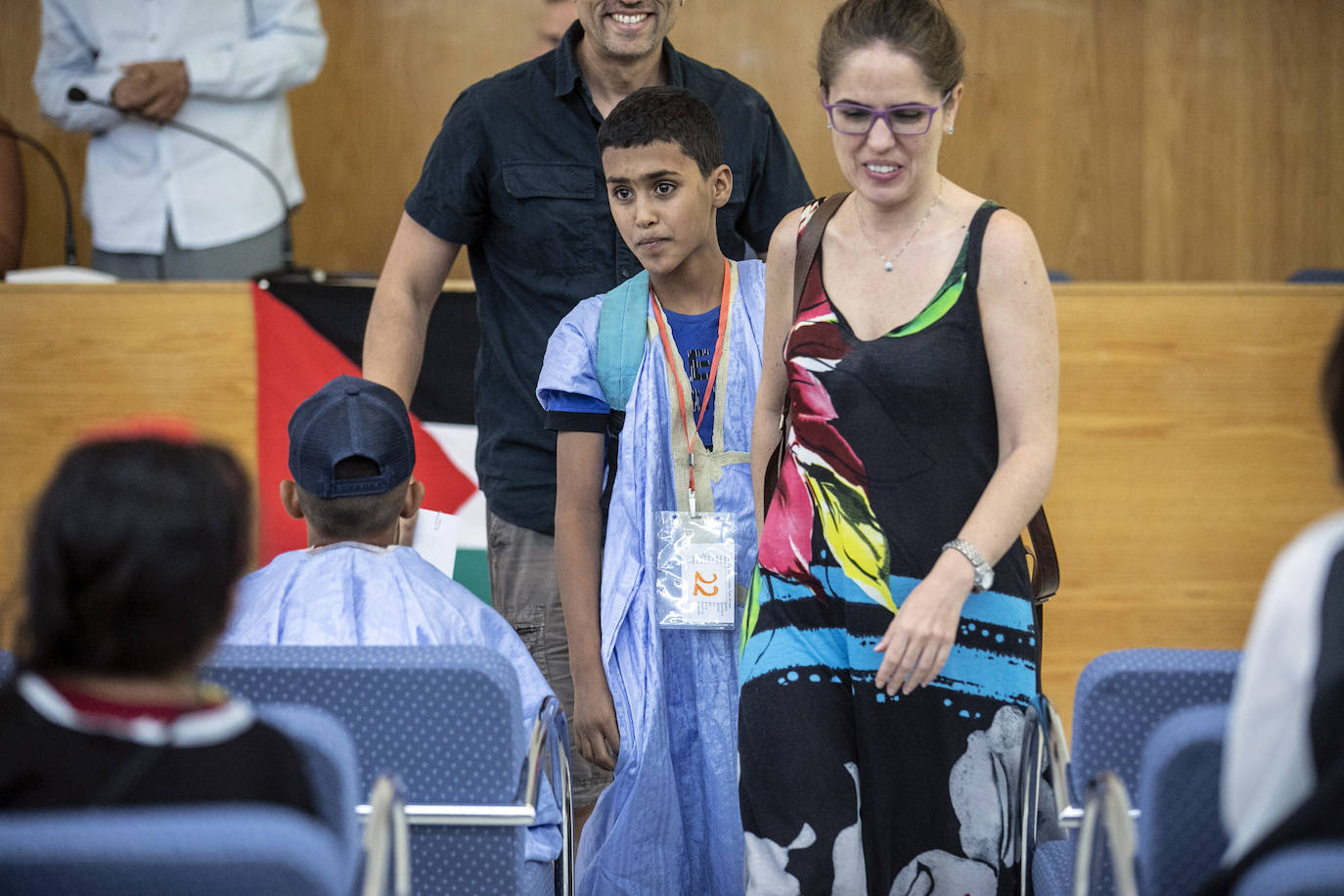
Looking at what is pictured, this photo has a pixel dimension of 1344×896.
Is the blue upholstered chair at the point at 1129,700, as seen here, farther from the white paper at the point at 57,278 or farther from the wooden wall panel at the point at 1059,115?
the wooden wall panel at the point at 1059,115

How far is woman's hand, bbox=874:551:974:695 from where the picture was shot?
1.55 metres

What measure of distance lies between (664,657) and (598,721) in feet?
0.48

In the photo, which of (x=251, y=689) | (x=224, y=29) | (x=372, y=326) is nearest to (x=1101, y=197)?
(x=224, y=29)

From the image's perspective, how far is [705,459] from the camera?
7.23ft

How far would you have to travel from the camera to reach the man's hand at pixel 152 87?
3.74 metres

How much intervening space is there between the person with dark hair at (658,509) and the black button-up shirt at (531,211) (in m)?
0.28

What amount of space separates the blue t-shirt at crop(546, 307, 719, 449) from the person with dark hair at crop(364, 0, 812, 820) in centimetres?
28

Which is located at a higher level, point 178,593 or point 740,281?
point 740,281

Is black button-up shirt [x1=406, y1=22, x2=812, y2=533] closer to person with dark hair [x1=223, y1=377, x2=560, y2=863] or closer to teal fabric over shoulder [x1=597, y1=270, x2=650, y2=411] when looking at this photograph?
teal fabric over shoulder [x1=597, y1=270, x2=650, y2=411]

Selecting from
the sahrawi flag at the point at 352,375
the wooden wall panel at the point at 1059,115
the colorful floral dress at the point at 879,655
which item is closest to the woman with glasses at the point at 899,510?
the colorful floral dress at the point at 879,655

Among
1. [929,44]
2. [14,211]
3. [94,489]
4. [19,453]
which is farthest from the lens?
[14,211]

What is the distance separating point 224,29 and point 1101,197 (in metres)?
3.29

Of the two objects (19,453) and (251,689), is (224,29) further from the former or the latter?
(251,689)

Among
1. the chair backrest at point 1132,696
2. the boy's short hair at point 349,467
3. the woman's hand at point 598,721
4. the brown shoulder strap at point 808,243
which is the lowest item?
the woman's hand at point 598,721
